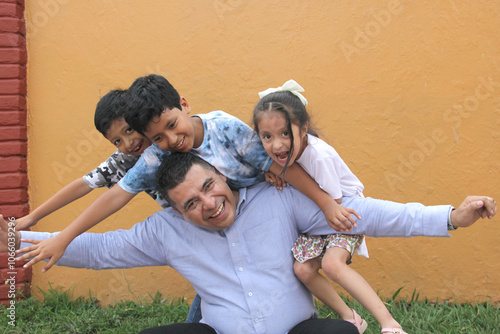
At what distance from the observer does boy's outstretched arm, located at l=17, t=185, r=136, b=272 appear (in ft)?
7.79

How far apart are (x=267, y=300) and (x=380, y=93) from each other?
2.09 m

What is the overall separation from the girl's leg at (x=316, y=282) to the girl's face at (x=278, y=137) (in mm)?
561

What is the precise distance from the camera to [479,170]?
369 cm

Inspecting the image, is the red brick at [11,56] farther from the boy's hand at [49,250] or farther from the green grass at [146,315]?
the boy's hand at [49,250]

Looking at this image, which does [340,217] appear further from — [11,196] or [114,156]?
[11,196]

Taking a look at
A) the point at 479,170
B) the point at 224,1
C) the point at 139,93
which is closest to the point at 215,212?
the point at 139,93

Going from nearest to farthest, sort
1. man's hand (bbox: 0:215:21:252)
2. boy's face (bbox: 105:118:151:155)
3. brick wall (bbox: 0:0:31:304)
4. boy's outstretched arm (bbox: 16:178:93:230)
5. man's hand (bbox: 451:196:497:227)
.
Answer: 1. man's hand (bbox: 451:196:497:227)
2. man's hand (bbox: 0:215:21:252)
3. boy's face (bbox: 105:118:151:155)
4. boy's outstretched arm (bbox: 16:178:93:230)
5. brick wall (bbox: 0:0:31:304)

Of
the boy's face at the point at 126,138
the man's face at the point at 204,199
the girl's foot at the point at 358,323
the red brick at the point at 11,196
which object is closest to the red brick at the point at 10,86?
the red brick at the point at 11,196

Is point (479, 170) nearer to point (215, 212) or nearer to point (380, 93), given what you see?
point (380, 93)

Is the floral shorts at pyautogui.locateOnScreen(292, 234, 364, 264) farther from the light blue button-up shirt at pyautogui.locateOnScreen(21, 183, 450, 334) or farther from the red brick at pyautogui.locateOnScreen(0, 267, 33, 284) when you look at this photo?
the red brick at pyautogui.locateOnScreen(0, 267, 33, 284)

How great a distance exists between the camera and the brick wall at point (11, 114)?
12.5 feet

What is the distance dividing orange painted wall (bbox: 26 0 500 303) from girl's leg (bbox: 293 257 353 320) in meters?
1.10

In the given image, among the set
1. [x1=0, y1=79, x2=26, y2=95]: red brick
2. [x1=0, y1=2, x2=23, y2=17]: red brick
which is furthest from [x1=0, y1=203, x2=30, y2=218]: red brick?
[x1=0, y1=2, x2=23, y2=17]: red brick

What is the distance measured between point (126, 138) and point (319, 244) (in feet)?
4.27
